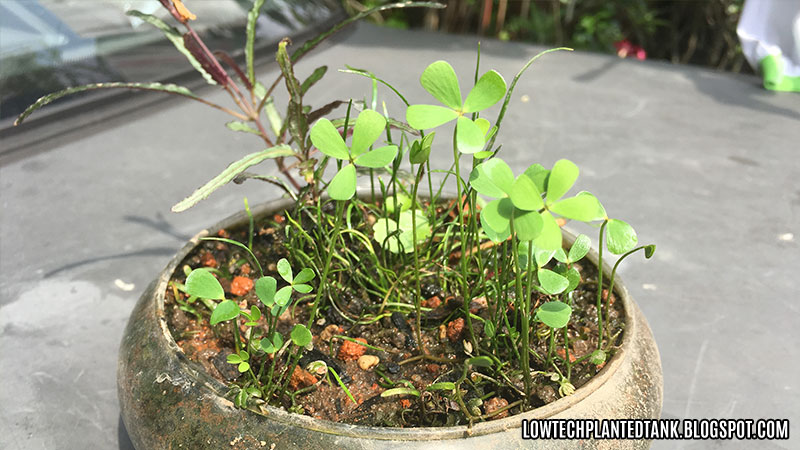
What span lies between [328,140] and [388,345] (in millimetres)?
242

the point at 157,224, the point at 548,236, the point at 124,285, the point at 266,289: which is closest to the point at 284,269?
the point at 266,289

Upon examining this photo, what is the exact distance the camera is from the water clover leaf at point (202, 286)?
0.53 m

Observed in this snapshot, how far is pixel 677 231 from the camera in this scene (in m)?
1.29

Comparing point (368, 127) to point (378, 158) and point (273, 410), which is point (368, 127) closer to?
point (378, 158)

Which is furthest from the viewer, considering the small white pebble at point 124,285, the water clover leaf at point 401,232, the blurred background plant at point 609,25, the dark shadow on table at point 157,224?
the blurred background plant at point 609,25

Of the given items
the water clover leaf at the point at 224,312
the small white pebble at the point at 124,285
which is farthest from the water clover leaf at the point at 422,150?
the small white pebble at the point at 124,285

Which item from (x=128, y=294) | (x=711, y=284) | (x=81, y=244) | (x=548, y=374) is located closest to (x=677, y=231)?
(x=711, y=284)

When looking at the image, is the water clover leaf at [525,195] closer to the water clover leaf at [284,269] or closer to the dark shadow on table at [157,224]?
the water clover leaf at [284,269]

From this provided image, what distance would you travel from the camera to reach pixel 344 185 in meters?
0.50

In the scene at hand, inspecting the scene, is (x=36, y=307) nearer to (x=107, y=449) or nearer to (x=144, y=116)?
(x=107, y=449)

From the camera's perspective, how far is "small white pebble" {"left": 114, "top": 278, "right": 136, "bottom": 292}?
1095 millimetres

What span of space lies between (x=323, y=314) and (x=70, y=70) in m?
1.12

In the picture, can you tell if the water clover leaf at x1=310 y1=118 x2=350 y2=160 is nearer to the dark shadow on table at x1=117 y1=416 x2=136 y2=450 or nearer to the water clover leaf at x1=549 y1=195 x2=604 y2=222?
the water clover leaf at x1=549 y1=195 x2=604 y2=222

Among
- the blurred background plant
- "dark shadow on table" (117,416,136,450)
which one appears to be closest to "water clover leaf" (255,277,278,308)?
"dark shadow on table" (117,416,136,450)
